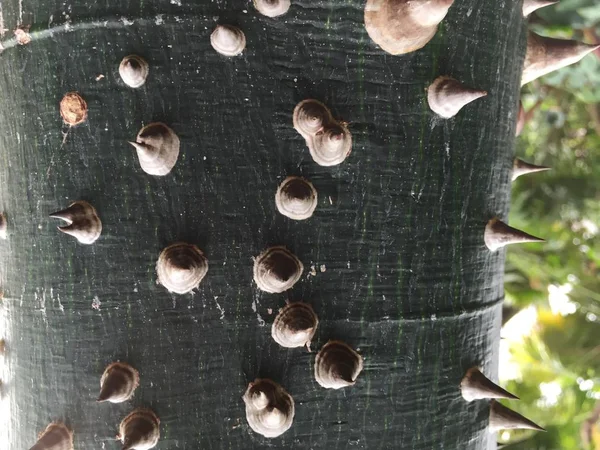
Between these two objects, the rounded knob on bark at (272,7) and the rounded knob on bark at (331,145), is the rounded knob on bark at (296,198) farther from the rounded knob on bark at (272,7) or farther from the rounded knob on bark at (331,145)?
the rounded knob on bark at (272,7)

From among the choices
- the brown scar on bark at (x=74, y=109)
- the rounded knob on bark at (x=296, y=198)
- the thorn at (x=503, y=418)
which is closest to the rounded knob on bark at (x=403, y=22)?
the rounded knob on bark at (x=296, y=198)

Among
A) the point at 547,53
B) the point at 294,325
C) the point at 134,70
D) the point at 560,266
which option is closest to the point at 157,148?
the point at 134,70

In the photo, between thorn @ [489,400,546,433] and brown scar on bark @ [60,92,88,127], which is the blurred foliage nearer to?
thorn @ [489,400,546,433]

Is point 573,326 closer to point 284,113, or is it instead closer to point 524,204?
point 524,204

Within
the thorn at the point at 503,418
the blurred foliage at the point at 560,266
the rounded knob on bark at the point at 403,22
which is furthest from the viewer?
the blurred foliage at the point at 560,266

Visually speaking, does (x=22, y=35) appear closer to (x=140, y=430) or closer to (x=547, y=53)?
(x=140, y=430)

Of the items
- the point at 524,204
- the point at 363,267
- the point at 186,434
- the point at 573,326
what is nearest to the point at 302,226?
the point at 363,267
